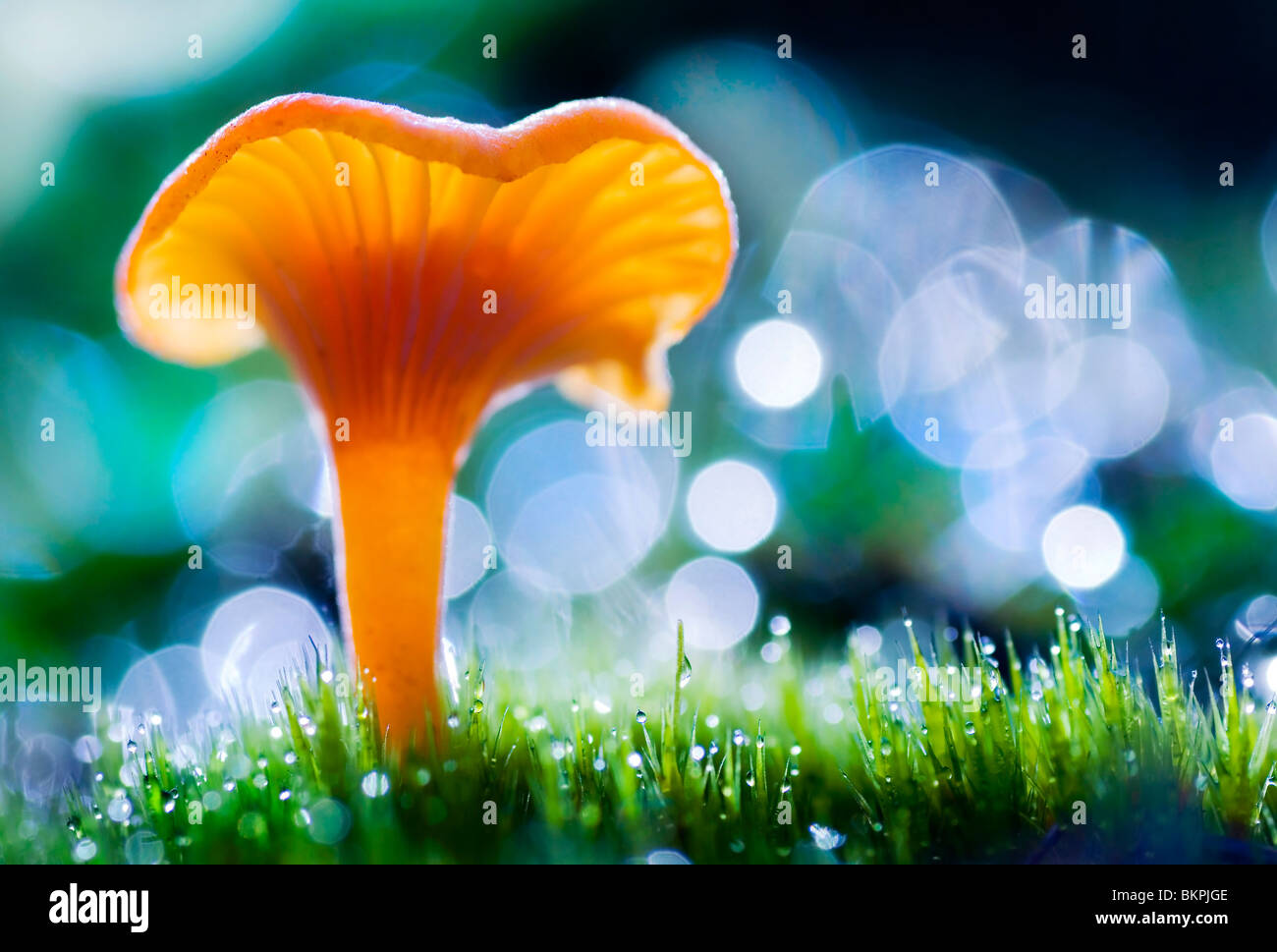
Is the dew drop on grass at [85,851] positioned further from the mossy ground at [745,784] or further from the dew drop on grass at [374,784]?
the dew drop on grass at [374,784]

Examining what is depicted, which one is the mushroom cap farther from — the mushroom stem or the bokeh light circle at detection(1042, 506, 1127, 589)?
the bokeh light circle at detection(1042, 506, 1127, 589)

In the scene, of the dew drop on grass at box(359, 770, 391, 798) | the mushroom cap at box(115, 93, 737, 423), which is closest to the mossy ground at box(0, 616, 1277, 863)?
the dew drop on grass at box(359, 770, 391, 798)

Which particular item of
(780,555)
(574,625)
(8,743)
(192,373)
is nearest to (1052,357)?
(780,555)

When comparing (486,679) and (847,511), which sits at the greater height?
(847,511)

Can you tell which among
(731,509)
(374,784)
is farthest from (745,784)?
(731,509)
